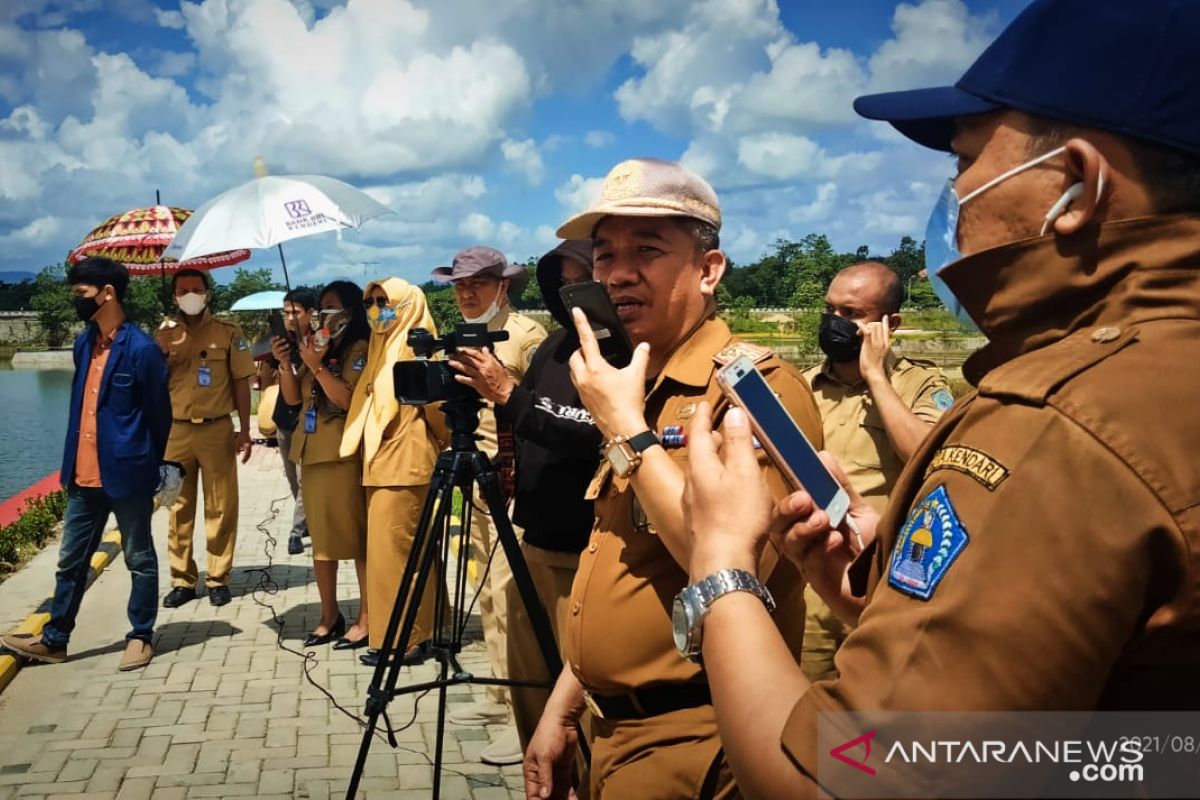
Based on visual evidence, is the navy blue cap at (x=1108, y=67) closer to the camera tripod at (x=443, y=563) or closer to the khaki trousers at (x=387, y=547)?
the camera tripod at (x=443, y=563)

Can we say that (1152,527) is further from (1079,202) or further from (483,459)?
(483,459)

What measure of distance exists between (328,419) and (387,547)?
39.6 inches

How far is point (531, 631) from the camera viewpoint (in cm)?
354

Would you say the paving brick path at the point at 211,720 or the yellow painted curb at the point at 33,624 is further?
the yellow painted curb at the point at 33,624

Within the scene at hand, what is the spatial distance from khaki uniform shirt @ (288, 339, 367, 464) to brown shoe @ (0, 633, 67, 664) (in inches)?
72.1

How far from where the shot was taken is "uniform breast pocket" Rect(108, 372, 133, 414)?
211 inches

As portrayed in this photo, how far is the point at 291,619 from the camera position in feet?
21.0

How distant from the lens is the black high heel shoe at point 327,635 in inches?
229

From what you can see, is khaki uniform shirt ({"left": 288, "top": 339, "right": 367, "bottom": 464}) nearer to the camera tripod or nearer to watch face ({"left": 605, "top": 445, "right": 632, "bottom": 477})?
the camera tripod

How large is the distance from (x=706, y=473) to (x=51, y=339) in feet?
205

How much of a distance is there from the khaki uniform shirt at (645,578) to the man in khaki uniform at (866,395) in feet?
4.35

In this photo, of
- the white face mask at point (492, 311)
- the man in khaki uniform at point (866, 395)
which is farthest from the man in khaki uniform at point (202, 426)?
the man in khaki uniform at point (866, 395)

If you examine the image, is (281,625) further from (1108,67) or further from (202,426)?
(1108,67)

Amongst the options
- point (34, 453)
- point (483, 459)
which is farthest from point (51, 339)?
point (483, 459)
